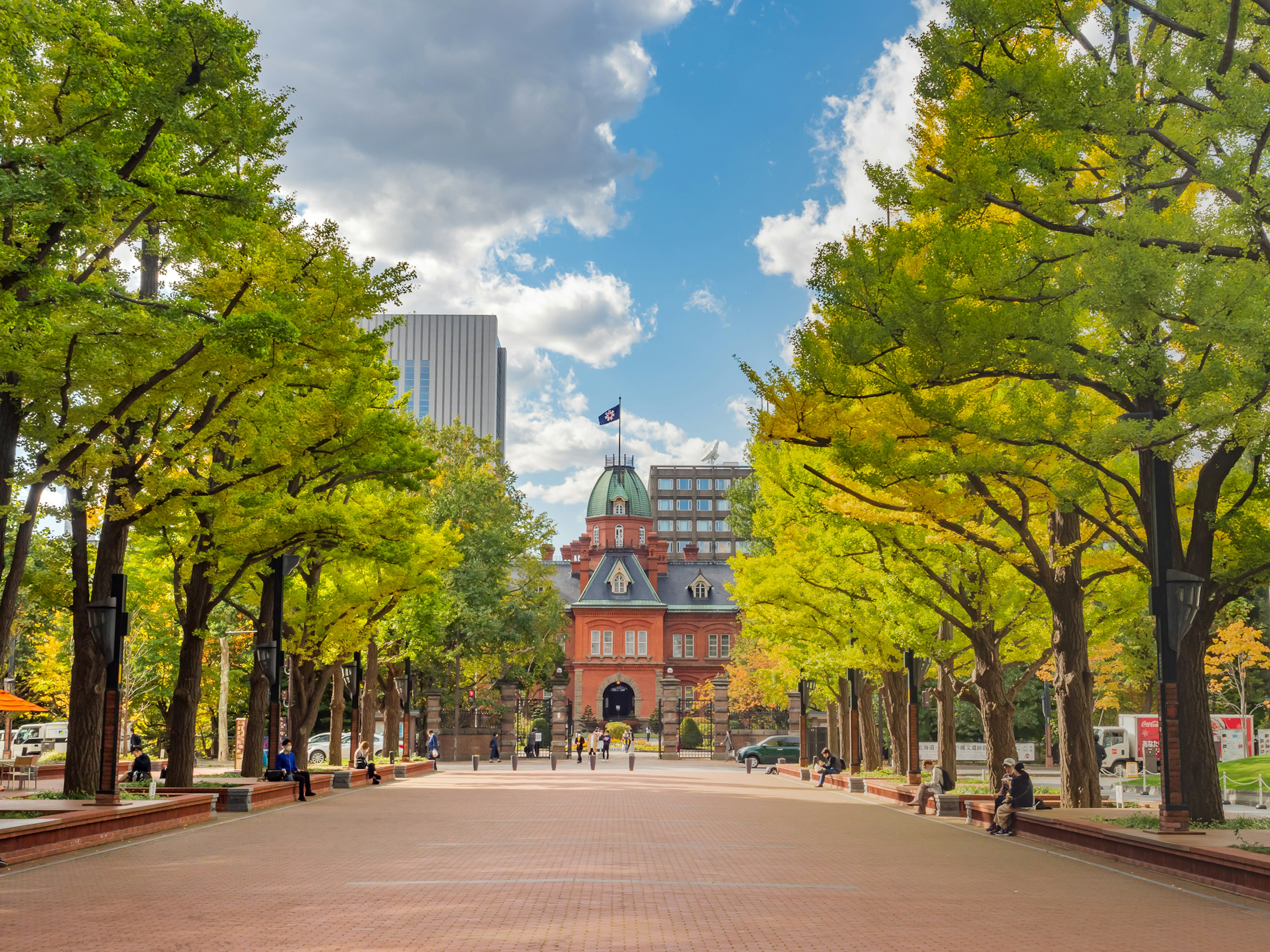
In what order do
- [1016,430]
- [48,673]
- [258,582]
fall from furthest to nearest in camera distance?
1. [48,673]
2. [258,582]
3. [1016,430]

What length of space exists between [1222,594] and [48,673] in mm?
40925

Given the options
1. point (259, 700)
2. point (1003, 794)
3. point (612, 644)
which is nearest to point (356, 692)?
point (259, 700)

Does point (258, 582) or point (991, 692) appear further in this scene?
point (258, 582)

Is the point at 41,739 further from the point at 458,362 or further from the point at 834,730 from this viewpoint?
the point at 458,362

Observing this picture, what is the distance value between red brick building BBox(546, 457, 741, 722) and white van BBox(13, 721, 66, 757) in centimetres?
3682

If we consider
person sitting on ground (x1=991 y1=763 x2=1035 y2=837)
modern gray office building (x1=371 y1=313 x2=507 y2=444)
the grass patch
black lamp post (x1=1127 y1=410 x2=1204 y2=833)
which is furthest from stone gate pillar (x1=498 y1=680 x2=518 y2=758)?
modern gray office building (x1=371 y1=313 x2=507 y2=444)

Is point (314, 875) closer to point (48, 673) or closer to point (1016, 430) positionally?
point (1016, 430)

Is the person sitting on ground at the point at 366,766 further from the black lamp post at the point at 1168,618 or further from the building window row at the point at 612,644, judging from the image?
the building window row at the point at 612,644

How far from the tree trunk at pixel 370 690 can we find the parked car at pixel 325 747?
5.84m

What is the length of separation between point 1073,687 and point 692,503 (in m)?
123

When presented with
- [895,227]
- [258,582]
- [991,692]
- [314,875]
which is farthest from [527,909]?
[258,582]

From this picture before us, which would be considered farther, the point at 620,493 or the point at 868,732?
the point at 620,493

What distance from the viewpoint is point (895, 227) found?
14.8m

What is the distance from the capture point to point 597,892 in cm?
1024
